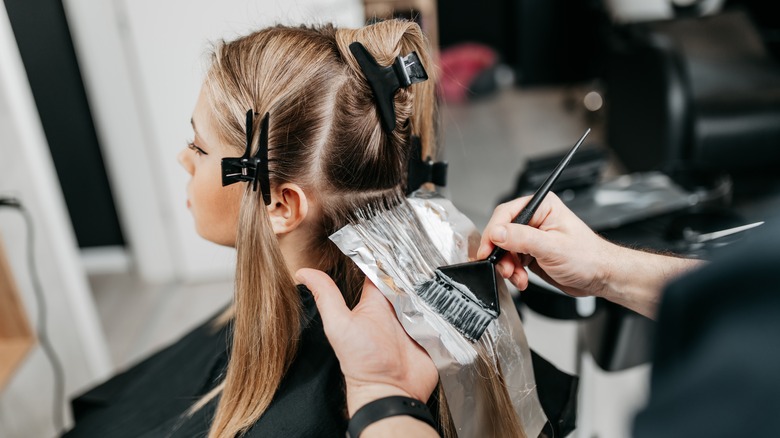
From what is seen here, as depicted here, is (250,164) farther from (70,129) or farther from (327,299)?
(70,129)

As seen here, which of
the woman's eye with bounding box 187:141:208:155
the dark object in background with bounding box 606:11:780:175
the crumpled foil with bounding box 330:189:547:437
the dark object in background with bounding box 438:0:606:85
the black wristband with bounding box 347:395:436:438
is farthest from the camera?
the dark object in background with bounding box 438:0:606:85

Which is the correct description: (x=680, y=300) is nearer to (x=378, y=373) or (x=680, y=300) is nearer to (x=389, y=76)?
(x=378, y=373)

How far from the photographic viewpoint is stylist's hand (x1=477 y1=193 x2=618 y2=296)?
2.63 ft

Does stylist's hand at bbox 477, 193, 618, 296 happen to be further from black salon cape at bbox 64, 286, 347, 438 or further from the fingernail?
black salon cape at bbox 64, 286, 347, 438

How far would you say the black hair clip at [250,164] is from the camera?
0.75 m

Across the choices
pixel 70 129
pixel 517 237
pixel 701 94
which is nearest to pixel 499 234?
pixel 517 237

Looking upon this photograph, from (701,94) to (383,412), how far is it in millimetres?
2117

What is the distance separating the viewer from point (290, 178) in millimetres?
822

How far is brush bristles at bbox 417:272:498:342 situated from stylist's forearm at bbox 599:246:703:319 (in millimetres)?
193

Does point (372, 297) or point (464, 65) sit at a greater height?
point (464, 65)

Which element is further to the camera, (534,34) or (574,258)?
(534,34)

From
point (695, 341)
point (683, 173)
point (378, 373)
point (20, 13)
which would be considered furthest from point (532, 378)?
point (20, 13)

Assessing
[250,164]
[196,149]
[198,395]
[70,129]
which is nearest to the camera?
[250,164]

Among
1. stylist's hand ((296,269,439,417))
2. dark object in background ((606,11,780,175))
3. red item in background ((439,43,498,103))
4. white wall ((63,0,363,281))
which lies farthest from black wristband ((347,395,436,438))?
red item in background ((439,43,498,103))
